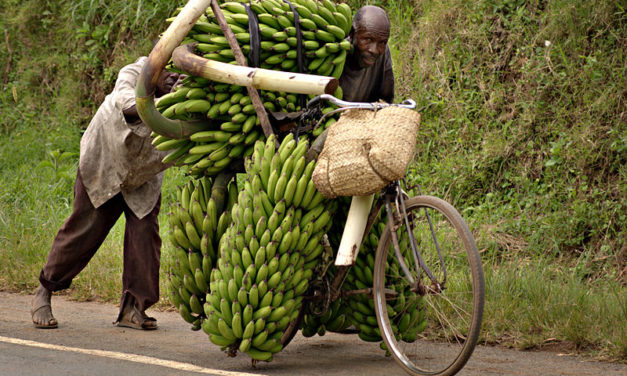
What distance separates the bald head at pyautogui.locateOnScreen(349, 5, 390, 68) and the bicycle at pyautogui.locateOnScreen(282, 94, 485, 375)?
1.49 ft

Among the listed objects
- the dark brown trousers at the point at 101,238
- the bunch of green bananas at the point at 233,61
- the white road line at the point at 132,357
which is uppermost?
the bunch of green bananas at the point at 233,61

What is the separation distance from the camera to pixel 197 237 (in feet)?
14.8

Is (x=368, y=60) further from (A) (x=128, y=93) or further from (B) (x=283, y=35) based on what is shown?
(A) (x=128, y=93)

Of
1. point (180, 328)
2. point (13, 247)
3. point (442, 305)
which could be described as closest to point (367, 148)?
point (442, 305)

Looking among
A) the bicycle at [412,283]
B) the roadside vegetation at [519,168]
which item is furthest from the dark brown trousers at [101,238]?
the bicycle at [412,283]

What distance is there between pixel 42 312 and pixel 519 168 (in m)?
4.07

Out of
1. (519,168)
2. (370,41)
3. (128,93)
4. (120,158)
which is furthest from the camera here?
(519,168)

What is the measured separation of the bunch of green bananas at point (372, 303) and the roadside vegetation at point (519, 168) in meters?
0.77

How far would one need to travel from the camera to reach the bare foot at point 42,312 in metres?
5.49

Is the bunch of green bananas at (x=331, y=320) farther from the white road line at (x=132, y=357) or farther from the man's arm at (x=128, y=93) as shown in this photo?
the man's arm at (x=128, y=93)

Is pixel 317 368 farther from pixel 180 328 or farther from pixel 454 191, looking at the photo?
pixel 454 191

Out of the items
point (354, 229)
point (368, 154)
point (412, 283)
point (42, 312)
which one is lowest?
point (42, 312)

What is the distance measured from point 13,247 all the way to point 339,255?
4625mm

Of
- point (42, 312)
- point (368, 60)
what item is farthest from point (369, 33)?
point (42, 312)
